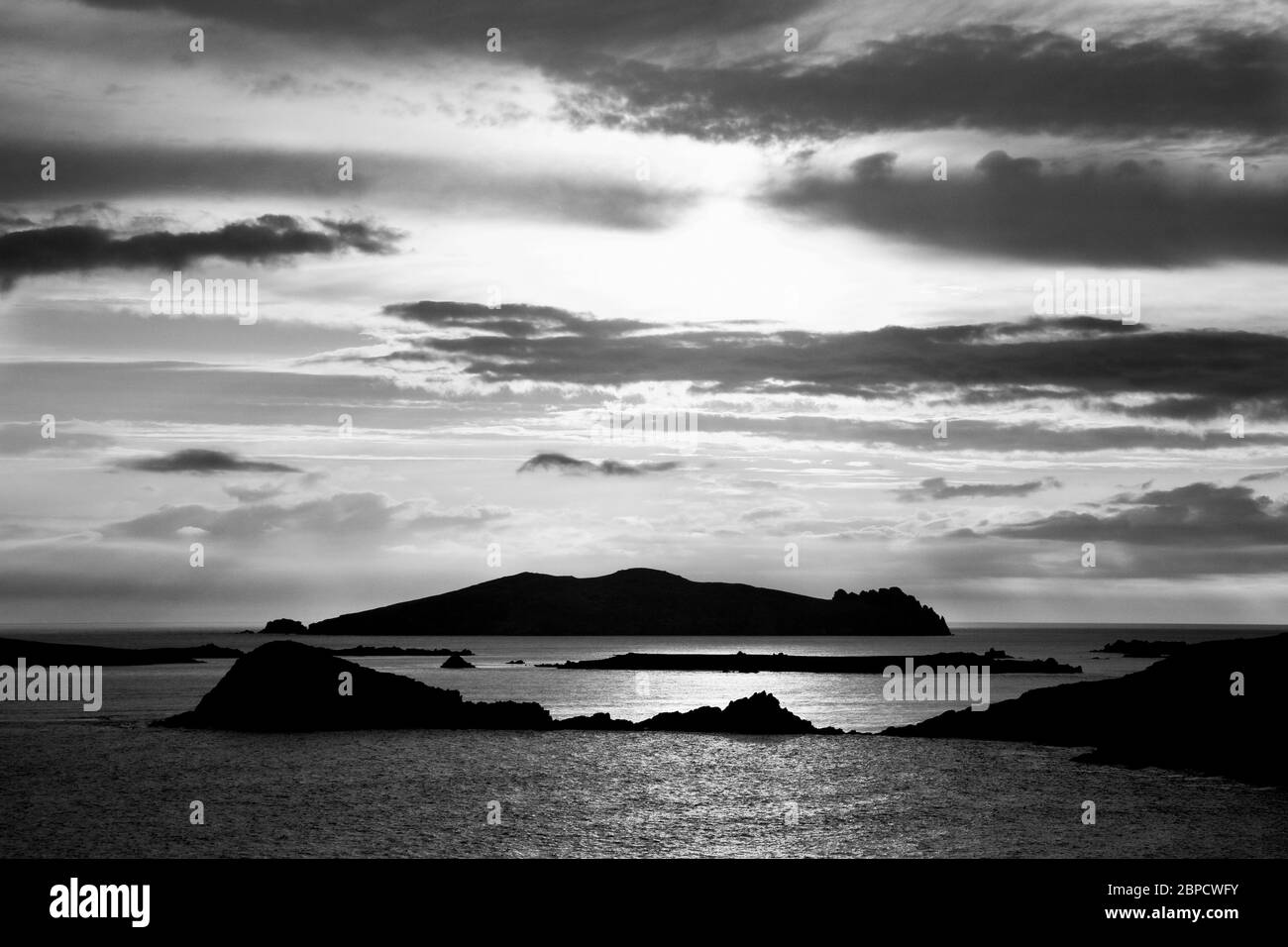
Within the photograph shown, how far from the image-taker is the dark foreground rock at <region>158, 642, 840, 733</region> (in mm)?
85250

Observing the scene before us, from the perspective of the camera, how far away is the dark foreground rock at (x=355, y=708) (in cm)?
8525

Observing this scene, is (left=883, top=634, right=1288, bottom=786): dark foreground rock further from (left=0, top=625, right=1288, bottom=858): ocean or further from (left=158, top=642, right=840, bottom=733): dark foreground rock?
(left=158, top=642, right=840, bottom=733): dark foreground rock

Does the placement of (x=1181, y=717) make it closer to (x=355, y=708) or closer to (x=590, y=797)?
(x=590, y=797)

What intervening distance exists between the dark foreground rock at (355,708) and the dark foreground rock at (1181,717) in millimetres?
16082

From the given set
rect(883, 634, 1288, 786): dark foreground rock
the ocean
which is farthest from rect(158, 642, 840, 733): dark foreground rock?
rect(883, 634, 1288, 786): dark foreground rock

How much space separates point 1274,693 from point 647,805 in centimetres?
3732

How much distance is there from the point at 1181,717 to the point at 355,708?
59.2m

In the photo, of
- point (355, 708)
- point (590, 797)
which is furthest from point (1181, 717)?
point (355, 708)

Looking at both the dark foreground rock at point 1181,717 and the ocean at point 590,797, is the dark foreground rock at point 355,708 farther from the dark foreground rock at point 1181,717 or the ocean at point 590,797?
the dark foreground rock at point 1181,717

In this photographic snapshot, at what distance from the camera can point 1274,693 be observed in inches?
2479

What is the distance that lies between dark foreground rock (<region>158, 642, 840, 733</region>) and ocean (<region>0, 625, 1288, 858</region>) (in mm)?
2803
